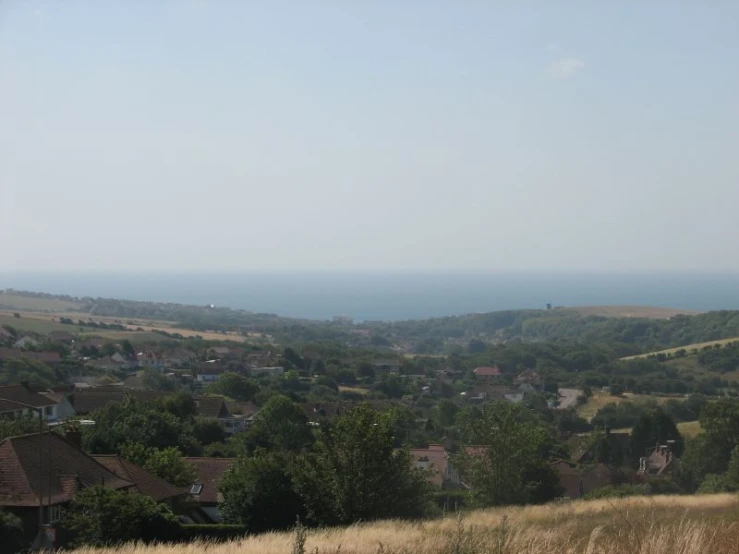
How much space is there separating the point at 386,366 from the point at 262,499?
216ft

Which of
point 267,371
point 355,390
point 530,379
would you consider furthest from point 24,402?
point 530,379

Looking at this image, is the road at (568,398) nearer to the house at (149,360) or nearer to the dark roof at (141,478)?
the house at (149,360)

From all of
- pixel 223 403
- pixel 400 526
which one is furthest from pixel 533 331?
pixel 400 526

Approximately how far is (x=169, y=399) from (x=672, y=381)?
154 ft

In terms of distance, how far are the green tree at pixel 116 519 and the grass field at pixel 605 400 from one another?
45.4 m

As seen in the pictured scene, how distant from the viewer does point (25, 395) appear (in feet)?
121

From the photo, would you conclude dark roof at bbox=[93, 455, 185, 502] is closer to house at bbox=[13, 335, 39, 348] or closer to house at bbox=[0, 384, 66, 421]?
house at bbox=[0, 384, 66, 421]

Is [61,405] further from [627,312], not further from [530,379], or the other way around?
[627,312]

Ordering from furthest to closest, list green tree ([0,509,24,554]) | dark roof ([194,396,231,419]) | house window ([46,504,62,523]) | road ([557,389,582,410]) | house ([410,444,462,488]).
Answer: road ([557,389,582,410]) → dark roof ([194,396,231,419]) → house ([410,444,462,488]) → house window ([46,504,62,523]) → green tree ([0,509,24,554])

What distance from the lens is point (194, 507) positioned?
21.7m

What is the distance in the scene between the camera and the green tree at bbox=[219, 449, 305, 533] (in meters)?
19.0

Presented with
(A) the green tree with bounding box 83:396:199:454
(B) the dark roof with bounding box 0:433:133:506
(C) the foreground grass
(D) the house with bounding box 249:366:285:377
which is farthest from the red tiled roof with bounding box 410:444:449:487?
(D) the house with bounding box 249:366:285:377

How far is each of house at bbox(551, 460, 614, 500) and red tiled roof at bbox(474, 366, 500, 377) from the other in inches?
2032

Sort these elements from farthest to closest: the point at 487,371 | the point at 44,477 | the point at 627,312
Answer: the point at 627,312
the point at 487,371
the point at 44,477
